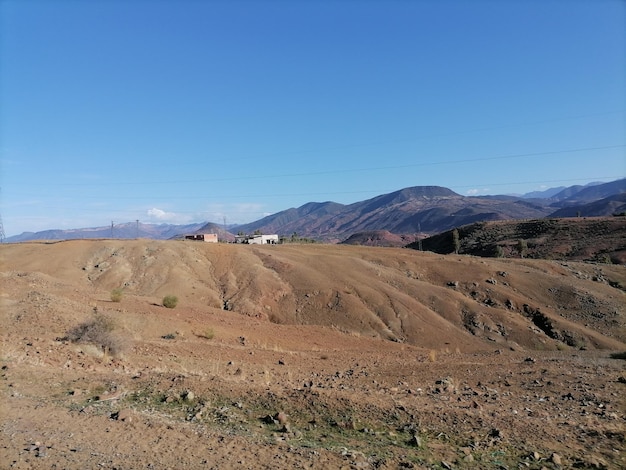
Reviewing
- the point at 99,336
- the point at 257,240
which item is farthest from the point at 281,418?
the point at 257,240

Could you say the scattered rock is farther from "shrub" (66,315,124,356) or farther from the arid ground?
"shrub" (66,315,124,356)

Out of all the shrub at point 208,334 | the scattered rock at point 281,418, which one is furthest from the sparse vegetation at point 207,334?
the scattered rock at point 281,418

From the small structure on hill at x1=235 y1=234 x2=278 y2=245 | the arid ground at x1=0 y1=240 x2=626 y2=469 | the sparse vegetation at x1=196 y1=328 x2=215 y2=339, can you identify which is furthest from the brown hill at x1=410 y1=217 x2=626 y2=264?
the sparse vegetation at x1=196 y1=328 x2=215 y2=339

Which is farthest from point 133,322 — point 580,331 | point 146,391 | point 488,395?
point 580,331

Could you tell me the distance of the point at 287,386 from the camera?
12.7 m

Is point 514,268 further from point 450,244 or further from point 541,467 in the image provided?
point 450,244

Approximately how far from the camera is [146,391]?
1122 centimetres

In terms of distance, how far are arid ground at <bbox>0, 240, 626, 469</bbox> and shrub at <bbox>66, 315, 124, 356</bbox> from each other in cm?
7

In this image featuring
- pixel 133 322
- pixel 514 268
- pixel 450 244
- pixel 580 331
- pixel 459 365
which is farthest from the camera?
pixel 450 244

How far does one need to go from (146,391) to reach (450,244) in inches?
4319

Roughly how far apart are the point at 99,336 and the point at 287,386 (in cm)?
862

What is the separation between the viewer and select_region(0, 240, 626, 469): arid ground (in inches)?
321

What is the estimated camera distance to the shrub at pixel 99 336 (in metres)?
16.3

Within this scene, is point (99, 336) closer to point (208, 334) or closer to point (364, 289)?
point (208, 334)
